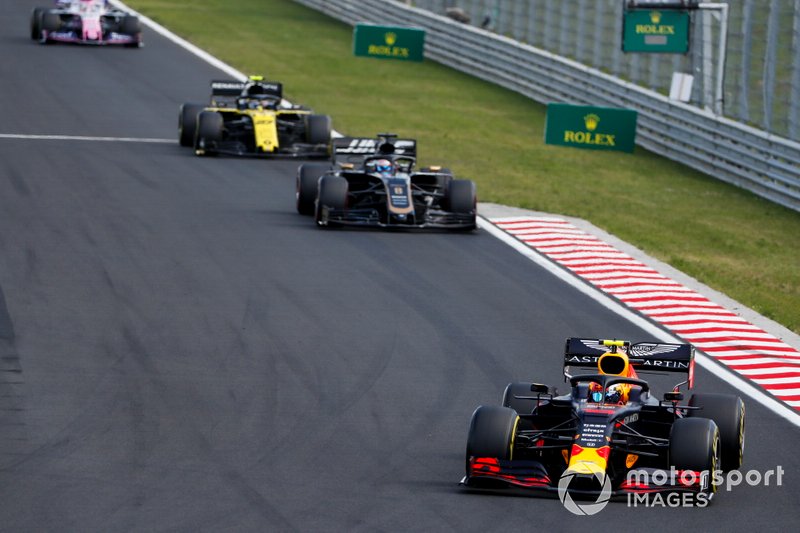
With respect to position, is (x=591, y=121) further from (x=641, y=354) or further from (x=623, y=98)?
(x=641, y=354)

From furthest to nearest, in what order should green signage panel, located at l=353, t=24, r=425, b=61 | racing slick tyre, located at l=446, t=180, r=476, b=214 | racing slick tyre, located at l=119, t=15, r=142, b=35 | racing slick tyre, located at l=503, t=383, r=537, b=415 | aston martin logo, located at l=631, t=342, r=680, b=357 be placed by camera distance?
green signage panel, located at l=353, t=24, r=425, b=61 < racing slick tyre, located at l=119, t=15, r=142, b=35 < racing slick tyre, located at l=446, t=180, r=476, b=214 < racing slick tyre, located at l=503, t=383, r=537, b=415 < aston martin logo, located at l=631, t=342, r=680, b=357

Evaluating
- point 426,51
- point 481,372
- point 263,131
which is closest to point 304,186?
point 263,131

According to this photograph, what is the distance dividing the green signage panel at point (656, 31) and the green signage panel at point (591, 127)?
1.39 meters

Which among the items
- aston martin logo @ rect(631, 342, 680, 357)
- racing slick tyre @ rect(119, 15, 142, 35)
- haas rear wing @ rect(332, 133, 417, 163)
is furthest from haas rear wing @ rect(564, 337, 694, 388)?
racing slick tyre @ rect(119, 15, 142, 35)

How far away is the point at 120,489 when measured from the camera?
11.9 m

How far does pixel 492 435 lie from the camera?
39.8ft

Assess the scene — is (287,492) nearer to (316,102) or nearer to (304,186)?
(304,186)

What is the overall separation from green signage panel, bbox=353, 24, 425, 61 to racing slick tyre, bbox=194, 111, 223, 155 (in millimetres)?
15793

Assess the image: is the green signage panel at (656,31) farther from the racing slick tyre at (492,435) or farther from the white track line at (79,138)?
the racing slick tyre at (492,435)

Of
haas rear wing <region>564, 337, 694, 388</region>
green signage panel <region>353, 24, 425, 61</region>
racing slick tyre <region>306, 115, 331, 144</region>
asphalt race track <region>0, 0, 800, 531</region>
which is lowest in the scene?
→ asphalt race track <region>0, 0, 800, 531</region>

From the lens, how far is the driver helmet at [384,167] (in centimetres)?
2362

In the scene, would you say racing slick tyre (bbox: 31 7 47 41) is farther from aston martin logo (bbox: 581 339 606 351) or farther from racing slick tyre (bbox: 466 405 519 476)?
racing slick tyre (bbox: 466 405 519 476)

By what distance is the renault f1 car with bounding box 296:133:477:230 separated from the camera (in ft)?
76.2

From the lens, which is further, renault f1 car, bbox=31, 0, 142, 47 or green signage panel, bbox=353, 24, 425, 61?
green signage panel, bbox=353, 24, 425, 61
